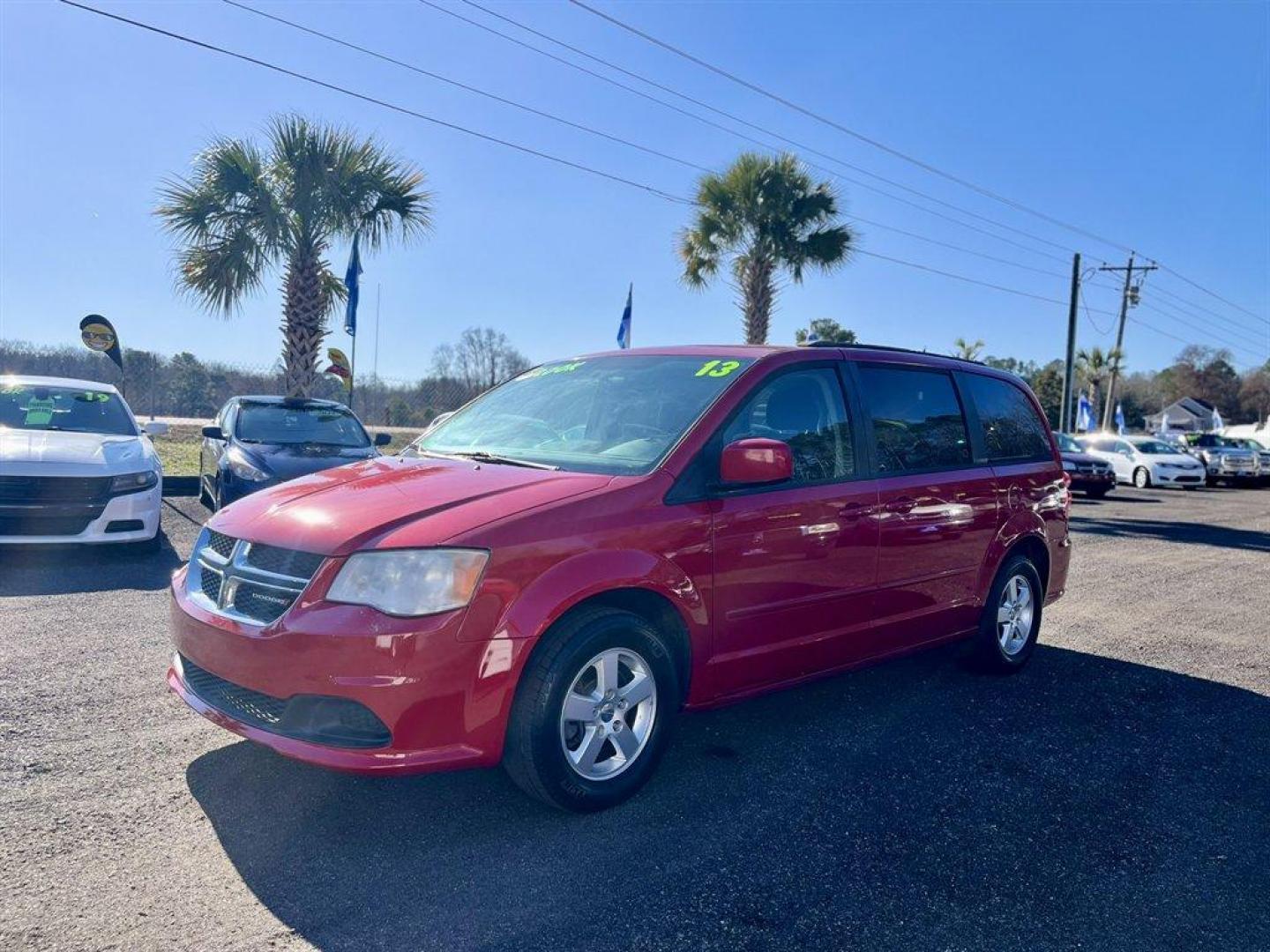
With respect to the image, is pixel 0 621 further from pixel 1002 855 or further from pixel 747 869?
pixel 1002 855

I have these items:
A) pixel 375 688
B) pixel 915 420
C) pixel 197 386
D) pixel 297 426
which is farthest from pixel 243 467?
pixel 197 386

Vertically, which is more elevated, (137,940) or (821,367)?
(821,367)

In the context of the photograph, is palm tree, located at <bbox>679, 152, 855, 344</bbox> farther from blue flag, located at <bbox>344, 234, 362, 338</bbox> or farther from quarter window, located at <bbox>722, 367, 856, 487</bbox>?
quarter window, located at <bbox>722, 367, 856, 487</bbox>

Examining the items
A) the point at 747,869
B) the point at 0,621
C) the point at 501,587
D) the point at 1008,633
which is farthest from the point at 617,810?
the point at 0,621

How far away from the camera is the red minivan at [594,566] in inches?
116

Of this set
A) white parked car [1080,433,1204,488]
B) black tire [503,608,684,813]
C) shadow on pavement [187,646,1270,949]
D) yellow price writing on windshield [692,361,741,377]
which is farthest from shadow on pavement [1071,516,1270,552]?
black tire [503,608,684,813]

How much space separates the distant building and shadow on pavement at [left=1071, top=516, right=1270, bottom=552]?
8665 cm

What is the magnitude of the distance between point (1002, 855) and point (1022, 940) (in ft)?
1.76

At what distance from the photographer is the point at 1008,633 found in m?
5.38

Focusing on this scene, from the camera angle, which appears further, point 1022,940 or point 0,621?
point 0,621

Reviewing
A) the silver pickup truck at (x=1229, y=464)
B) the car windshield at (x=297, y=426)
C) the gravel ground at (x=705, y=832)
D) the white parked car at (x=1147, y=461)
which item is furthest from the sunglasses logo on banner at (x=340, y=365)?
the silver pickup truck at (x=1229, y=464)

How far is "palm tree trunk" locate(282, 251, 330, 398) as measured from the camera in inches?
594

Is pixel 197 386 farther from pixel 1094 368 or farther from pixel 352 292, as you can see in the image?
pixel 1094 368

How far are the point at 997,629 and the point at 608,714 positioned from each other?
2.90m
